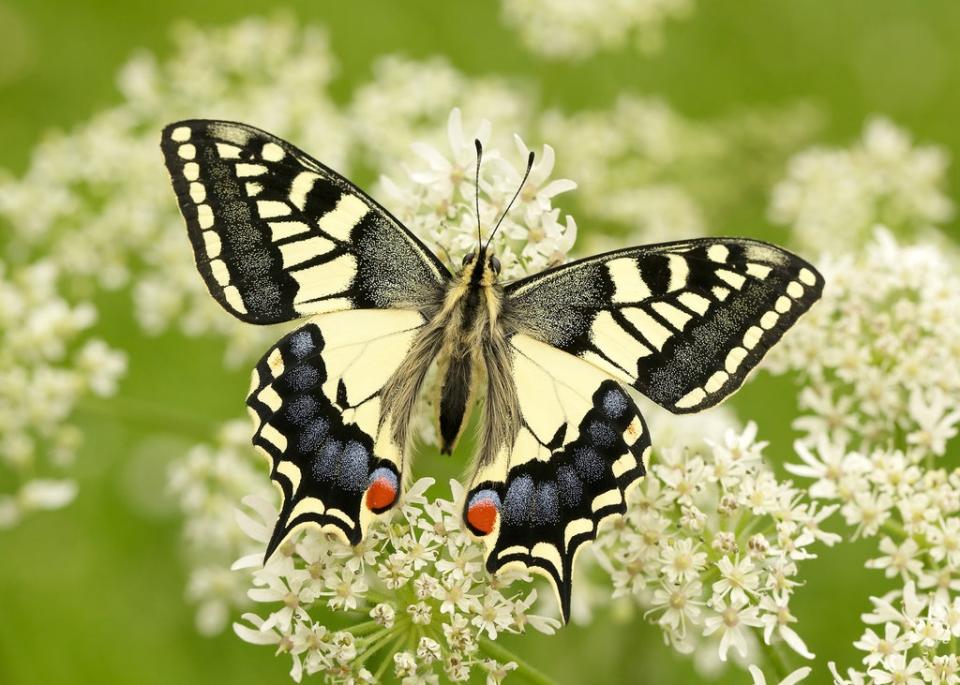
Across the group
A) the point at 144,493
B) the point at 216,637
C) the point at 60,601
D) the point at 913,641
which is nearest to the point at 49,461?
the point at 144,493

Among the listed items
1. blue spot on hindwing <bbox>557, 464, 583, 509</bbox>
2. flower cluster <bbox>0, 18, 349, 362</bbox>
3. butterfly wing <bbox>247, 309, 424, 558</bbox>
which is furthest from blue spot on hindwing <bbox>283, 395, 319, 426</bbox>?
flower cluster <bbox>0, 18, 349, 362</bbox>

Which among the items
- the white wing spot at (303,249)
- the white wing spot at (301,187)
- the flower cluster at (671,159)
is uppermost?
the flower cluster at (671,159)

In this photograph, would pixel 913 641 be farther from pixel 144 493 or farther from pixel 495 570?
pixel 144 493

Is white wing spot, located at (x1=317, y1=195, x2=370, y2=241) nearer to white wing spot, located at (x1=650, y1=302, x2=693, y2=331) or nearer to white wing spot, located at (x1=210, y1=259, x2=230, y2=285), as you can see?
white wing spot, located at (x1=210, y1=259, x2=230, y2=285)

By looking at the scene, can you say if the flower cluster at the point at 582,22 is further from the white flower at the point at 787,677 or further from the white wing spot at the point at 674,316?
the white flower at the point at 787,677

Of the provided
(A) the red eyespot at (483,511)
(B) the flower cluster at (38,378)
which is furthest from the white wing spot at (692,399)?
(B) the flower cluster at (38,378)

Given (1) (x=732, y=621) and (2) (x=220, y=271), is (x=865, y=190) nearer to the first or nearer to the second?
Result: (1) (x=732, y=621)

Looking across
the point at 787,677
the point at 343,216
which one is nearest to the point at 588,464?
the point at 787,677
